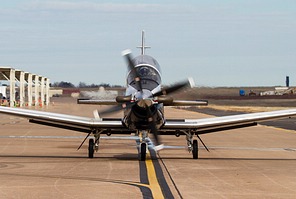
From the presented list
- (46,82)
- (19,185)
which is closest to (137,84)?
(19,185)

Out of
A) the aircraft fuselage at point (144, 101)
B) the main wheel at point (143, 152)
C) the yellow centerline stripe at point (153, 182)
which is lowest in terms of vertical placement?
the yellow centerline stripe at point (153, 182)

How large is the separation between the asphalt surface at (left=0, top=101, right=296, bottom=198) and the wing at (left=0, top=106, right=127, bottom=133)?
2.83 feet

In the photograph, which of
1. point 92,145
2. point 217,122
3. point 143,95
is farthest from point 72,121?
point 217,122

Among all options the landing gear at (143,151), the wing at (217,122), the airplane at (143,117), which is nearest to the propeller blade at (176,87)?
the airplane at (143,117)

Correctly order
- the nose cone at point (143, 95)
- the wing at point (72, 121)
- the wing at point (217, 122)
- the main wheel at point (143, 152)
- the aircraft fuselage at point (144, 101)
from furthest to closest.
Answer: the wing at point (217, 122) → the wing at point (72, 121) → the main wheel at point (143, 152) → the aircraft fuselage at point (144, 101) → the nose cone at point (143, 95)

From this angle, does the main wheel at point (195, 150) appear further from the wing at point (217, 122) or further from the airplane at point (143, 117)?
the wing at point (217, 122)

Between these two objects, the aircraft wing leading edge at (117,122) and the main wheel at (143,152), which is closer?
the main wheel at (143,152)

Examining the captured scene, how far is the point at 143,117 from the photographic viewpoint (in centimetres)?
1582

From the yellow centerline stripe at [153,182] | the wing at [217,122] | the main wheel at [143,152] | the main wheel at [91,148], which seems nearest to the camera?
the yellow centerline stripe at [153,182]

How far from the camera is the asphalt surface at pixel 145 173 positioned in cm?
1105

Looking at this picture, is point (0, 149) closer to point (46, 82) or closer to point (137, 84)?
point (137, 84)

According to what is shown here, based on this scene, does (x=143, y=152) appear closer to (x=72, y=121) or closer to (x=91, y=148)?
(x=91, y=148)

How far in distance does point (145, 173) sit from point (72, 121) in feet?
13.9

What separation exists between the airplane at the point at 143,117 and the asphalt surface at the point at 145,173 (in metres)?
0.75
